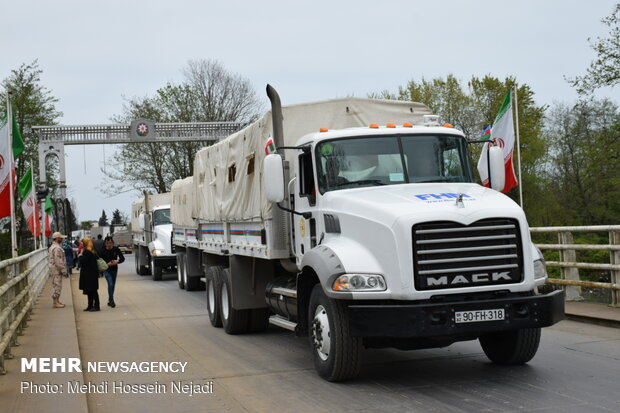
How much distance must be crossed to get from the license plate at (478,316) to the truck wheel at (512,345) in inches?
38.3

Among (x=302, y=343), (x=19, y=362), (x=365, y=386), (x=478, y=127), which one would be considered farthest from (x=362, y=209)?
(x=478, y=127)

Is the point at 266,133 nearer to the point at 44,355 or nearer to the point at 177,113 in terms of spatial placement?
the point at 44,355

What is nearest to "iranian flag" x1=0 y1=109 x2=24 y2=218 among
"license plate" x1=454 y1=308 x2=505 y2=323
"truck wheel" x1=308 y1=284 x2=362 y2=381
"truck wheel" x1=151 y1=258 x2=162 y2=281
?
"truck wheel" x1=308 y1=284 x2=362 y2=381

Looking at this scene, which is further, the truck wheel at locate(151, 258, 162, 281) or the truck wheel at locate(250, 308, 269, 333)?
the truck wheel at locate(151, 258, 162, 281)

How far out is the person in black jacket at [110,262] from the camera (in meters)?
18.0

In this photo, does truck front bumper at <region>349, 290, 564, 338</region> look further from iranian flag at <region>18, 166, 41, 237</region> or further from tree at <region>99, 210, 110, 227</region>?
tree at <region>99, 210, 110, 227</region>

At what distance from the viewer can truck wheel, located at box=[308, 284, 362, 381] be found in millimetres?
7734

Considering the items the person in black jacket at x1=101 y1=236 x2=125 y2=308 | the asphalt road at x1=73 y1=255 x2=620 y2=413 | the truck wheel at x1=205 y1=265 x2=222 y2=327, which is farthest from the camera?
the person in black jacket at x1=101 y1=236 x2=125 y2=308

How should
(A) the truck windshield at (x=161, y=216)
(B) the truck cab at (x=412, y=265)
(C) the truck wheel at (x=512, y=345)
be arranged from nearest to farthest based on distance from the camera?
(B) the truck cab at (x=412, y=265), (C) the truck wheel at (x=512, y=345), (A) the truck windshield at (x=161, y=216)

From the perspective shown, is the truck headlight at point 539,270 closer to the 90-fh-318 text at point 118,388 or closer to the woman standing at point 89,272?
the 90-fh-318 text at point 118,388

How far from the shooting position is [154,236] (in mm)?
28406

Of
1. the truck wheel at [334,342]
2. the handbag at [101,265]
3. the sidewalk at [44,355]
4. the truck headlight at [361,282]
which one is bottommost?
the sidewalk at [44,355]

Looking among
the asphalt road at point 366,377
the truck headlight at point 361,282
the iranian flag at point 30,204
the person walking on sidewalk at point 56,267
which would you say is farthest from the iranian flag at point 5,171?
the iranian flag at point 30,204

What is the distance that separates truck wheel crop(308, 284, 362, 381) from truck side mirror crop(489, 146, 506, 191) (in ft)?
8.30
